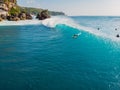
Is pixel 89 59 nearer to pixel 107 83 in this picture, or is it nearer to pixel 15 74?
pixel 107 83

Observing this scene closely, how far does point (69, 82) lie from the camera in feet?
64.4

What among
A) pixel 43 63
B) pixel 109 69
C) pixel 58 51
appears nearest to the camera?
pixel 109 69

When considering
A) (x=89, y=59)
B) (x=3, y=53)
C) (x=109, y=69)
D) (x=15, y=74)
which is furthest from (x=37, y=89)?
(x=3, y=53)

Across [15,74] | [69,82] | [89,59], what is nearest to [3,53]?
[15,74]

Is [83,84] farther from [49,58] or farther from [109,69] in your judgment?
[49,58]

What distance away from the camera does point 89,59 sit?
2911 cm

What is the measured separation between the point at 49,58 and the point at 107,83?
1173cm

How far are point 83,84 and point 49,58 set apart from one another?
10914 mm

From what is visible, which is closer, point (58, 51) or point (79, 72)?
point (79, 72)

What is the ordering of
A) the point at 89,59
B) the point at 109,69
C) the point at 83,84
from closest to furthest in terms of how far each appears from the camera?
the point at 83,84, the point at 109,69, the point at 89,59

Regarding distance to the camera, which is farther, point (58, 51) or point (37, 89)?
point (58, 51)

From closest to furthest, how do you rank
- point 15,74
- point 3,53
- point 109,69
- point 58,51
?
point 15,74 → point 109,69 → point 3,53 → point 58,51

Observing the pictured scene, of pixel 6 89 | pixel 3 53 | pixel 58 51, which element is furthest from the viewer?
pixel 58 51

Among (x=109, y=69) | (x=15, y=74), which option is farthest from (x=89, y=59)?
(x=15, y=74)
